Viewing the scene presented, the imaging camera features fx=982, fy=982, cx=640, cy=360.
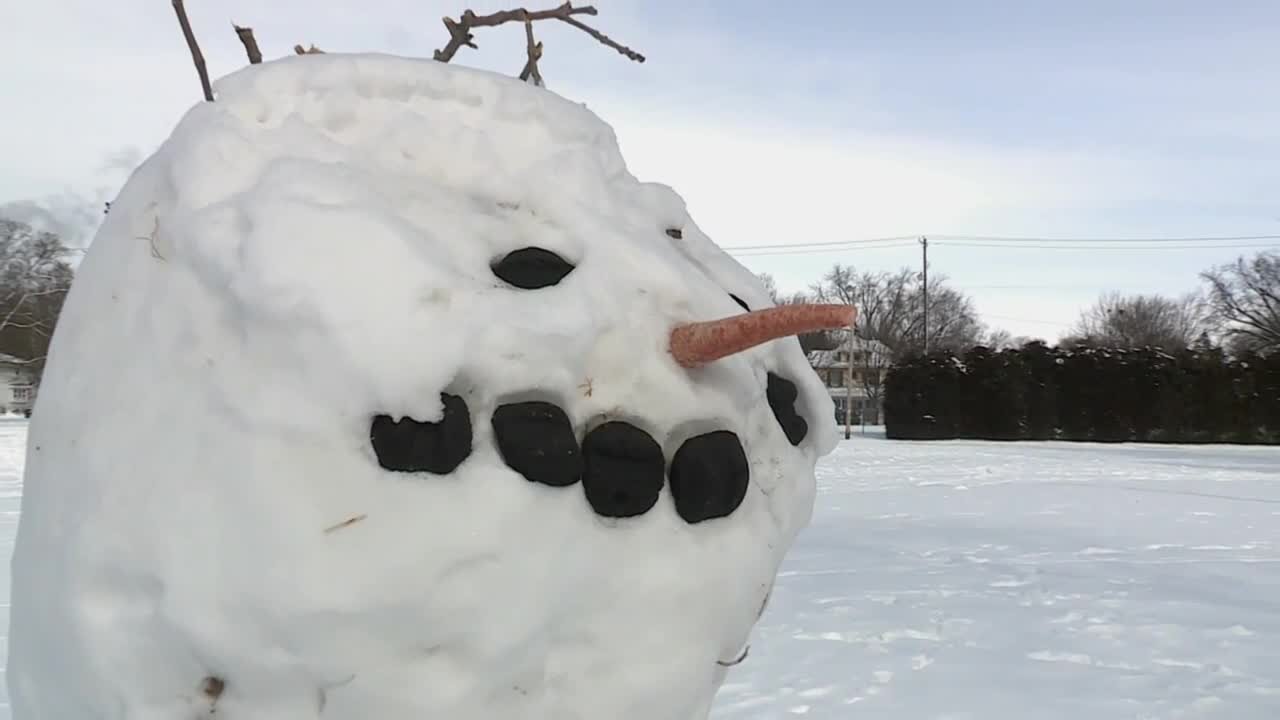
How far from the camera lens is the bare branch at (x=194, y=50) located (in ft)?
4.97

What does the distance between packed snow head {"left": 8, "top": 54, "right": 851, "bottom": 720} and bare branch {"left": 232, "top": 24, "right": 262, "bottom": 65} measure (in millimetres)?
301

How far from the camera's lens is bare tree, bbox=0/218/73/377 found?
23281 millimetres

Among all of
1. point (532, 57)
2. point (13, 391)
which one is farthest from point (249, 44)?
point (13, 391)

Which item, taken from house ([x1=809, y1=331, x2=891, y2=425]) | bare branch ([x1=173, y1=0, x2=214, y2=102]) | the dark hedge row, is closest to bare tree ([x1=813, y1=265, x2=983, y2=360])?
house ([x1=809, y1=331, x2=891, y2=425])

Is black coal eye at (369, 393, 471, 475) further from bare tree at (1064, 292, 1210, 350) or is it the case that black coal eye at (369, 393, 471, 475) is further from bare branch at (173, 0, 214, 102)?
bare tree at (1064, 292, 1210, 350)

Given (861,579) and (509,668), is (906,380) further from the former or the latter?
(509,668)

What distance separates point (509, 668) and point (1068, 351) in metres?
24.2

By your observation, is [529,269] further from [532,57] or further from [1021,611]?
[1021,611]

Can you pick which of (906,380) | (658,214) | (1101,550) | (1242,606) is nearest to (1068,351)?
(906,380)

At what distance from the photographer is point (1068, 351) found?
75.8 feet

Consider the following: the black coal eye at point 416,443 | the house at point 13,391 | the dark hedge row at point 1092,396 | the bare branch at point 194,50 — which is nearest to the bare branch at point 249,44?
the bare branch at point 194,50

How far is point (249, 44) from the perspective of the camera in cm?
169

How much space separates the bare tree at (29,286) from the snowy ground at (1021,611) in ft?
49.4

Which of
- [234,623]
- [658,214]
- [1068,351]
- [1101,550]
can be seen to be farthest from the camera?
[1068,351]
